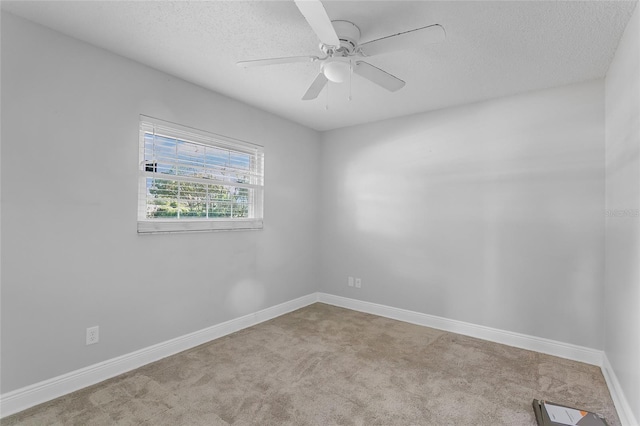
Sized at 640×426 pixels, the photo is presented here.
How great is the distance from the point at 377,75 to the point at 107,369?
2796 mm

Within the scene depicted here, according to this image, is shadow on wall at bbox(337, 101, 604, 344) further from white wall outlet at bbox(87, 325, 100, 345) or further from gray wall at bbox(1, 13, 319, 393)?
white wall outlet at bbox(87, 325, 100, 345)

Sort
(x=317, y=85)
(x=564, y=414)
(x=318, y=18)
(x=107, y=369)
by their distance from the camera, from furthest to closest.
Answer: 1. (x=107, y=369)
2. (x=317, y=85)
3. (x=564, y=414)
4. (x=318, y=18)

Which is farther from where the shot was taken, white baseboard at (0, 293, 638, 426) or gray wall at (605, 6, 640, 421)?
white baseboard at (0, 293, 638, 426)

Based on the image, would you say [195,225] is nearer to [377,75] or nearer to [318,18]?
[377,75]

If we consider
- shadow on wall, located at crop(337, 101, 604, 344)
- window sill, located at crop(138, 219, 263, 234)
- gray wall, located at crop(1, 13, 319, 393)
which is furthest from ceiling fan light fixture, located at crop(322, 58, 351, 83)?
shadow on wall, located at crop(337, 101, 604, 344)

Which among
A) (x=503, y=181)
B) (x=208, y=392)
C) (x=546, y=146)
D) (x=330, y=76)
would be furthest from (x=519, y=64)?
(x=208, y=392)

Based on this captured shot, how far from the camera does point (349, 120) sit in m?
3.98

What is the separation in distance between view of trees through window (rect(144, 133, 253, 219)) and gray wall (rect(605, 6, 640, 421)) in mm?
3063

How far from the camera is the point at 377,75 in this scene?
206 centimetres

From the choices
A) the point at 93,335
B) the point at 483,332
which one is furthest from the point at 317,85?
the point at 483,332

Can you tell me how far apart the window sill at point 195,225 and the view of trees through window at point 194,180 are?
7cm

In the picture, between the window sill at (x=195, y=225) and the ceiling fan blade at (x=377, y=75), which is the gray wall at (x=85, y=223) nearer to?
the window sill at (x=195, y=225)

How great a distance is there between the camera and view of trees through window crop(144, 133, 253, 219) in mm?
2709

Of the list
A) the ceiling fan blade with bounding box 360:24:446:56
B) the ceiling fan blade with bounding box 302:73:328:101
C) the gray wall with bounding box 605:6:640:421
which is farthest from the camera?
the ceiling fan blade with bounding box 302:73:328:101
